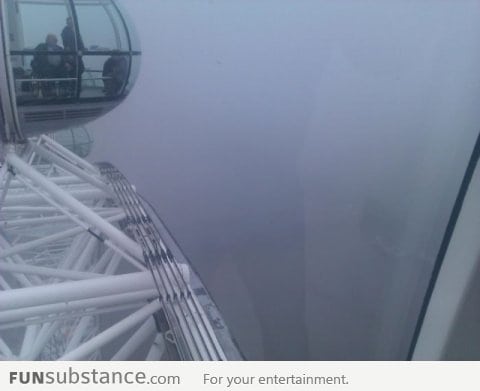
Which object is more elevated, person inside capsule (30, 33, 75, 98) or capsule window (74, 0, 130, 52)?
capsule window (74, 0, 130, 52)

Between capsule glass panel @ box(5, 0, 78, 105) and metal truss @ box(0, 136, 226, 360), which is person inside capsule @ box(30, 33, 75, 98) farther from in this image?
metal truss @ box(0, 136, 226, 360)

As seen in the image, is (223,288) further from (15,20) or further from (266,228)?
(15,20)

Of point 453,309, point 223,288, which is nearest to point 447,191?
point 453,309

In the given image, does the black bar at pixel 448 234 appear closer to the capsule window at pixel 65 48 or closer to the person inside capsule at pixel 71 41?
the capsule window at pixel 65 48

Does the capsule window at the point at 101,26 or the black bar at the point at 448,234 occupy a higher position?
the capsule window at the point at 101,26

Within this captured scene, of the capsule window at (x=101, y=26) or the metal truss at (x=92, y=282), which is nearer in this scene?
the metal truss at (x=92, y=282)

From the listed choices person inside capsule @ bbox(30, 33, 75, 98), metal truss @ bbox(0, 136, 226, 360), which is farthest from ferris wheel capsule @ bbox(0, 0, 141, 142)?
metal truss @ bbox(0, 136, 226, 360)

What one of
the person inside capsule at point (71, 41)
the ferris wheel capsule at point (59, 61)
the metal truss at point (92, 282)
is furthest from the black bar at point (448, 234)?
the person inside capsule at point (71, 41)
